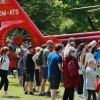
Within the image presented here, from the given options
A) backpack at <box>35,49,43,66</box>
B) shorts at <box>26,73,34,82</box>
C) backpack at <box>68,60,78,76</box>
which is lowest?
shorts at <box>26,73,34,82</box>

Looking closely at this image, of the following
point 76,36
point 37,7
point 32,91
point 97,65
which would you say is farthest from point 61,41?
point 37,7

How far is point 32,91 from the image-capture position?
1453 cm

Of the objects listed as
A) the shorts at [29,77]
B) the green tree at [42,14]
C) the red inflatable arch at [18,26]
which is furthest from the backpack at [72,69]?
the green tree at [42,14]

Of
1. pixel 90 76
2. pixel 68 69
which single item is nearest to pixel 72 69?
pixel 68 69

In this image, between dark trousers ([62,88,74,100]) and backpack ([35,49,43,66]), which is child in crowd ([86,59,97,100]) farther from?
backpack ([35,49,43,66])

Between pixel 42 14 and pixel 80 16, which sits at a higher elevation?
pixel 42 14

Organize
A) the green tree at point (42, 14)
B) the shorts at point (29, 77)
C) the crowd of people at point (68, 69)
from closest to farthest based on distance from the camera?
the crowd of people at point (68, 69) < the shorts at point (29, 77) < the green tree at point (42, 14)

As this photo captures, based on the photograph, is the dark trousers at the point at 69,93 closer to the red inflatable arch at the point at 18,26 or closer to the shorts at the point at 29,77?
the shorts at the point at 29,77

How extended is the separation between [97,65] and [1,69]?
325 cm

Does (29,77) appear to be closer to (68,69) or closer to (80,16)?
(68,69)

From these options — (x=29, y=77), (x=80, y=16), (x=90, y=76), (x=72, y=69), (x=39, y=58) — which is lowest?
(x=29, y=77)

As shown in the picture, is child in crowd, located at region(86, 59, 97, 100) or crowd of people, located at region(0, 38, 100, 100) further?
child in crowd, located at region(86, 59, 97, 100)

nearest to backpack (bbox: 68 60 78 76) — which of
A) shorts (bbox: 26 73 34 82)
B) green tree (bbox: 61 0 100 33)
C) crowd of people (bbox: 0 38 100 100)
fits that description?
crowd of people (bbox: 0 38 100 100)

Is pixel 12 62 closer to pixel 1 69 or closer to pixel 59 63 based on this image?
pixel 1 69
